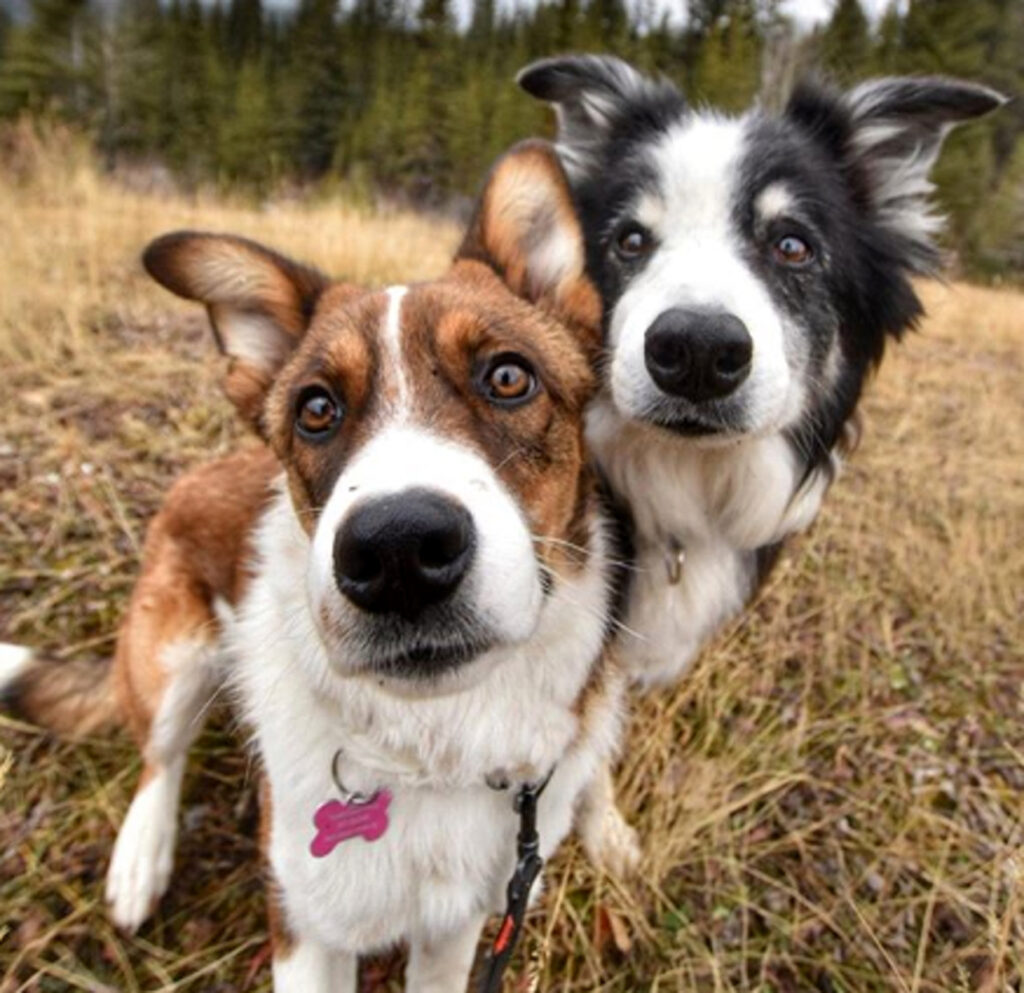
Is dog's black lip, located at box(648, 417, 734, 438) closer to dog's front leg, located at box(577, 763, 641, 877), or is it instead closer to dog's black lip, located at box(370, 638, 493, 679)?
dog's black lip, located at box(370, 638, 493, 679)

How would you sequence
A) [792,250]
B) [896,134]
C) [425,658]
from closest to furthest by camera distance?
[425,658]
[792,250]
[896,134]

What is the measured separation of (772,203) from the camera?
225 centimetres

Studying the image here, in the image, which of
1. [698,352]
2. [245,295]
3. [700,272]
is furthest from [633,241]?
[245,295]

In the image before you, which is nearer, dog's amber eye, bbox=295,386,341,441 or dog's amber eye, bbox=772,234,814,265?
dog's amber eye, bbox=295,386,341,441

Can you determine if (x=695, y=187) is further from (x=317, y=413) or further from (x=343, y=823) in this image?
(x=343, y=823)

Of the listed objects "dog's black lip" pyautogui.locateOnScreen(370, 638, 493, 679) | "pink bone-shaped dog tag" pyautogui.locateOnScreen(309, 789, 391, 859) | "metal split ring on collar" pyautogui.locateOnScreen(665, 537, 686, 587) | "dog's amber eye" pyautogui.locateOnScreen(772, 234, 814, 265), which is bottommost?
"pink bone-shaped dog tag" pyautogui.locateOnScreen(309, 789, 391, 859)

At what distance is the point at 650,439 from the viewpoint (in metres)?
2.29

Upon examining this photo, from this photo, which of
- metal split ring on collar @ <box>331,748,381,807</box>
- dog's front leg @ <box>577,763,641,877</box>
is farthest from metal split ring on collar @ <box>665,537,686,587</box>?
metal split ring on collar @ <box>331,748,381,807</box>

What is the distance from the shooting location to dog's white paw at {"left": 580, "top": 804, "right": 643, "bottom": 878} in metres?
2.38

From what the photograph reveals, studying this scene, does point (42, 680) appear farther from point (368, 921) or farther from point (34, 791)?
point (368, 921)

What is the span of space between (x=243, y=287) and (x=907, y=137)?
217 centimetres

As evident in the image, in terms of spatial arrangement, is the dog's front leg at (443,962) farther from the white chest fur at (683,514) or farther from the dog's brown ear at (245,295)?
the dog's brown ear at (245,295)

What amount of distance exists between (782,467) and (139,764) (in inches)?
92.0

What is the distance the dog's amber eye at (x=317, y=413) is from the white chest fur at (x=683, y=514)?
89 cm
